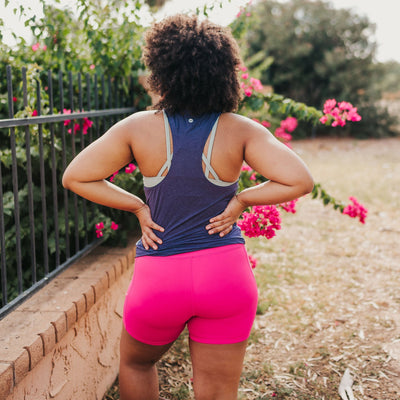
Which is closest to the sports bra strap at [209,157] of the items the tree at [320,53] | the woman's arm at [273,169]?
the woman's arm at [273,169]

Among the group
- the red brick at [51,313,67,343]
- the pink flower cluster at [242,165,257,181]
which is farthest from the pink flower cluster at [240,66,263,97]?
the red brick at [51,313,67,343]

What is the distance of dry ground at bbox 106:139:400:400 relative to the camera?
310 cm

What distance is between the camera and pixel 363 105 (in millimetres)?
16359

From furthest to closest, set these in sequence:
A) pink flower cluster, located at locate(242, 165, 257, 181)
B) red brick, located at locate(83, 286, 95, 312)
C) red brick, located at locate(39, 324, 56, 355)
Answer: pink flower cluster, located at locate(242, 165, 257, 181) → red brick, located at locate(83, 286, 95, 312) → red brick, located at locate(39, 324, 56, 355)

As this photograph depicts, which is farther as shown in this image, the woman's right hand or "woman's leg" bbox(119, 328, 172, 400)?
"woman's leg" bbox(119, 328, 172, 400)

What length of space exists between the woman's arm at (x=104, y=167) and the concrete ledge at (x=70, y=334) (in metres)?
0.72

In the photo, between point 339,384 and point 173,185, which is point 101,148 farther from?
point 339,384

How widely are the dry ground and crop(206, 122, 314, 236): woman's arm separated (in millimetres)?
1562

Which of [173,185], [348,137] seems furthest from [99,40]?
[348,137]

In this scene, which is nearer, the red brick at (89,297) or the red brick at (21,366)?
the red brick at (21,366)

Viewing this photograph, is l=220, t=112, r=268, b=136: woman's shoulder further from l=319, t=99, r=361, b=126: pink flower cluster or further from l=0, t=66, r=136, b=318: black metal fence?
l=319, t=99, r=361, b=126: pink flower cluster

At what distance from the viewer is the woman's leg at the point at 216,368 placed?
5.83 ft

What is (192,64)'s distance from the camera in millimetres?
1749

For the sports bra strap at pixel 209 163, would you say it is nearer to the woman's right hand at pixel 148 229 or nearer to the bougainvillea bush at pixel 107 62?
the woman's right hand at pixel 148 229
